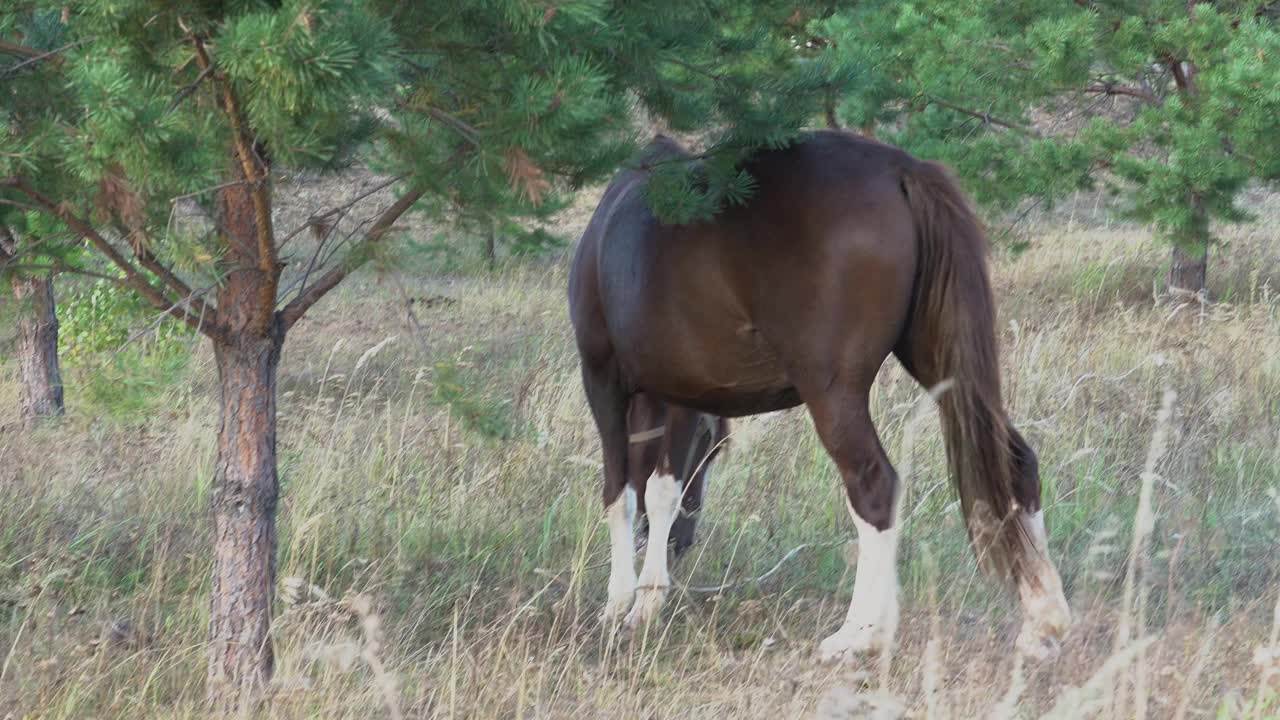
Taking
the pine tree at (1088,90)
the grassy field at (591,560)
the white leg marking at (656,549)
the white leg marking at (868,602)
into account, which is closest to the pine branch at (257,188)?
the grassy field at (591,560)

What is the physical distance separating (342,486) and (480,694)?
2.26 metres

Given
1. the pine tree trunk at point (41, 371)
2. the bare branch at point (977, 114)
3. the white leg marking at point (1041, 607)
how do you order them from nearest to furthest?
the white leg marking at point (1041, 607)
the pine tree trunk at point (41, 371)
the bare branch at point (977, 114)

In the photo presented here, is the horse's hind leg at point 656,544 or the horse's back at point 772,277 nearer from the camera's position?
the horse's back at point 772,277

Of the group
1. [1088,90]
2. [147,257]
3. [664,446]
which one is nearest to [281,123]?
[147,257]

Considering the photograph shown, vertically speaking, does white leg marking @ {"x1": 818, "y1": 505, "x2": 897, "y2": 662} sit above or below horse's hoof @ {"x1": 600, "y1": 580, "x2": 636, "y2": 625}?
above

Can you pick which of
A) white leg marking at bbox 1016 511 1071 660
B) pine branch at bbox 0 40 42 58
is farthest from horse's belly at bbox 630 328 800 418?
pine branch at bbox 0 40 42 58

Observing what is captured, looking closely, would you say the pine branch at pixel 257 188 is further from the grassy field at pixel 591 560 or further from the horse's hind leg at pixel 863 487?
the horse's hind leg at pixel 863 487

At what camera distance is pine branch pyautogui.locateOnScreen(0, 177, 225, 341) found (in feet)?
10.0

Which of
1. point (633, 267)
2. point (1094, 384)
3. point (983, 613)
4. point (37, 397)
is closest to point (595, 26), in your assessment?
point (633, 267)

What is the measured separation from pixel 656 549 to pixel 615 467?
1.15ft

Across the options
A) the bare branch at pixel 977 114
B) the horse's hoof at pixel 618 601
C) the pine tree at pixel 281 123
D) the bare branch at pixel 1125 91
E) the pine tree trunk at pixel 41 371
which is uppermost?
the bare branch at pixel 1125 91

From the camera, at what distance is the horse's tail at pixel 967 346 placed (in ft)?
12.6

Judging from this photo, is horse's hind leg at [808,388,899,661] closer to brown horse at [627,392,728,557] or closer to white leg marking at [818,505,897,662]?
white leg marking at [818,505,897,662]

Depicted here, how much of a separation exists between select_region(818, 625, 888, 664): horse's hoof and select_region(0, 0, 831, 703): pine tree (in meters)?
1.33
